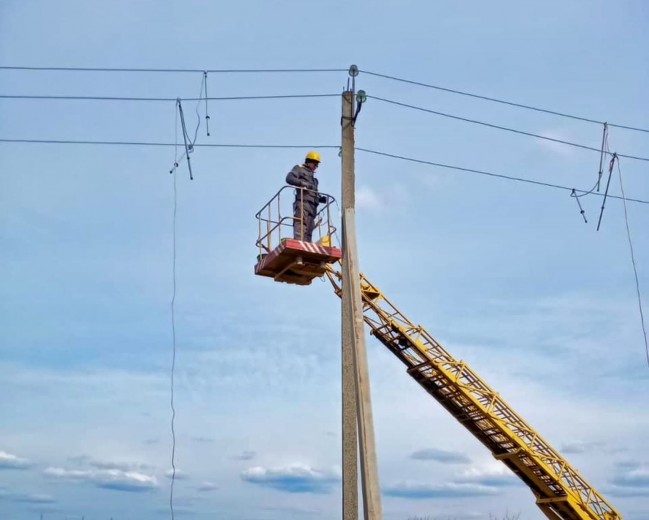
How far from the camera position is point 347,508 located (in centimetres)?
1080

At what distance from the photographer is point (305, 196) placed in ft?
54.7

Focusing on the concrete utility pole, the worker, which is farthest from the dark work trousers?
the concrete utility pole

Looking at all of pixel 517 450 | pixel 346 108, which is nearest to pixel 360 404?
pixel 346 108

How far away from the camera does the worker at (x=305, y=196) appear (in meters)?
16.5

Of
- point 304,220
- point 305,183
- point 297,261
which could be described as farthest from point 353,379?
point 305,183

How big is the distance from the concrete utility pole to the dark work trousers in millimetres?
3985

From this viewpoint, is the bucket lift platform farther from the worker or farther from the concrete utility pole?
the concrete utility pole

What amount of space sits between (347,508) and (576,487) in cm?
1132

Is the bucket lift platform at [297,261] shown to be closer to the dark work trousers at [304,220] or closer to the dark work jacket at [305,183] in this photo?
the dark work trousers at [304,220]

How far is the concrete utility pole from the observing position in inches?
413

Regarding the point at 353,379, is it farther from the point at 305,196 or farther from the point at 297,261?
the point at 305,196

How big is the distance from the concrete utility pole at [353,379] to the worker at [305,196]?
3990 mm

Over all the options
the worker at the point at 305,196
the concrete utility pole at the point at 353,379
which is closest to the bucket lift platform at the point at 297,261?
the worker at the point at 305,196

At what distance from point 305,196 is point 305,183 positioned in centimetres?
29
